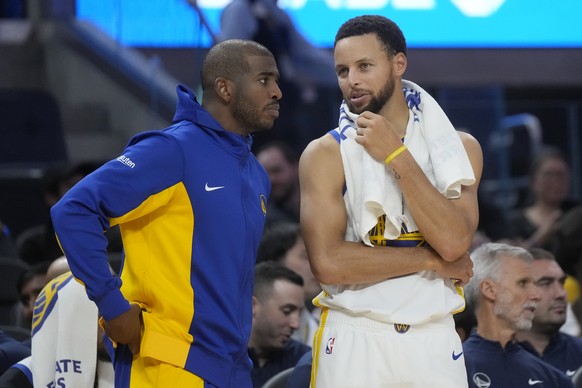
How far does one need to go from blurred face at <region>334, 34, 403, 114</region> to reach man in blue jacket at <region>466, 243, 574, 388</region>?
160 cm

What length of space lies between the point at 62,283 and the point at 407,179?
4.61 ft

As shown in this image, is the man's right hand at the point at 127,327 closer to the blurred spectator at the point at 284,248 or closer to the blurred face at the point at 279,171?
the blurred spectator at the point at 284,248

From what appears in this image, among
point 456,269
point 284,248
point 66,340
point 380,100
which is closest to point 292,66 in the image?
point 284,248

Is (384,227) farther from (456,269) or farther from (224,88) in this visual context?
(224,88)

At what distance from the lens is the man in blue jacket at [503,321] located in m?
4.96

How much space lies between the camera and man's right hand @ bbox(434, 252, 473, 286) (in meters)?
3.55

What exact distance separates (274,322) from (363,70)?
206 centimetres

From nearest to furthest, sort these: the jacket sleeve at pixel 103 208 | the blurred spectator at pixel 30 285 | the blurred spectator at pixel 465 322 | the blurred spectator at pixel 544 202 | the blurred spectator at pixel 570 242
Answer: the jacket sleeve at pixel 103 208 < the blurred spectator at pixel 465 322 < the blurred spectator at pixel 30 285 < the blurred spectator at pixel 570 242 < the blurred spectator at pixel 544 202

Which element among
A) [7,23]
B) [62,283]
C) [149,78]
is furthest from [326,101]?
[62,283]

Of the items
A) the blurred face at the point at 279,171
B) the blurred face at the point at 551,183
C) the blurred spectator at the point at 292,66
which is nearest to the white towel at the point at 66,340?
the blurred face at the point at 279,171

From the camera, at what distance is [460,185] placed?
3.62m

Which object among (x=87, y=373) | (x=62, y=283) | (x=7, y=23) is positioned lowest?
(x=87, y=373)

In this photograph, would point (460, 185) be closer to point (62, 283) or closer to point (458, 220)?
point (458, 220)

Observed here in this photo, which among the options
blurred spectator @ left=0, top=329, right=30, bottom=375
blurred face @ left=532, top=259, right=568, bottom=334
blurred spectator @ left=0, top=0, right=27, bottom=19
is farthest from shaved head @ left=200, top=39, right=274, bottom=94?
blurred spectator @ left=0, top=0, right=27, bottom=19
